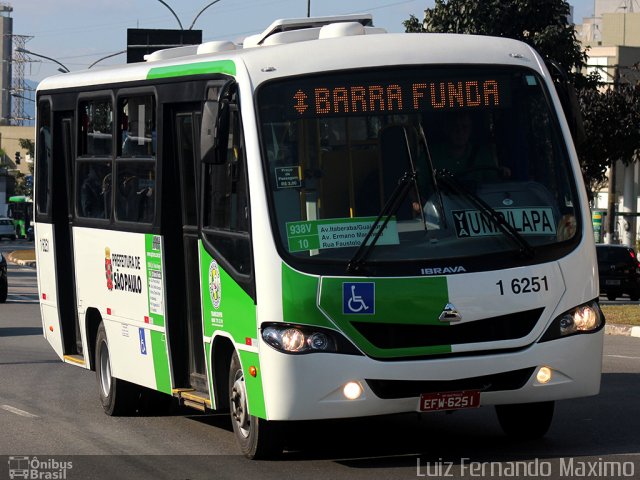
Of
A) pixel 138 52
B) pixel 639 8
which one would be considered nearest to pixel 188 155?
pixel 138 52

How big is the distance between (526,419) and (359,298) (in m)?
2.05

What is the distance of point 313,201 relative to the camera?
358 inches

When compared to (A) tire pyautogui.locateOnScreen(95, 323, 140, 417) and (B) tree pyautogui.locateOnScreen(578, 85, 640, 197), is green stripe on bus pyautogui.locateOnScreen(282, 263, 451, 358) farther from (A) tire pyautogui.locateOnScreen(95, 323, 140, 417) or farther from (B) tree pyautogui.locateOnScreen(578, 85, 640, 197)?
(B) tree pyautogui.locateOnScreen(578, 85, 640, 197)

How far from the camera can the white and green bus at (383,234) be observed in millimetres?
8781

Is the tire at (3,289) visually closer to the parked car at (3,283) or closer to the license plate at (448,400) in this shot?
the parked car at (3,283)

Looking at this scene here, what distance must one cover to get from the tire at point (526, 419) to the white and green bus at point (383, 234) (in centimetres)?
1

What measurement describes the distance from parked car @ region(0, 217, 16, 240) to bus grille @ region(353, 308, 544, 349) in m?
84.3

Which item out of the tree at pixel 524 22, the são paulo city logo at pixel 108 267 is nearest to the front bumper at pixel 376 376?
the são paulo city logo at pixel 108 267

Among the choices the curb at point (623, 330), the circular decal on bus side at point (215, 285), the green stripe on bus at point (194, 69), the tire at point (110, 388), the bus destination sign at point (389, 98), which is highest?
the green stripe on bus at point (194, 69)

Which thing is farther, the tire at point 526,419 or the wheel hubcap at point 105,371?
the wheel hubcap at point 105,371

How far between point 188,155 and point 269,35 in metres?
1.20

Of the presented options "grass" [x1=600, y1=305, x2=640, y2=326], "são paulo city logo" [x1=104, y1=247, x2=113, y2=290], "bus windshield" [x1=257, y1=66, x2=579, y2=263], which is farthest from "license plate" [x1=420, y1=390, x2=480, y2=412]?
"grass" [x1=600, y1=305, x2=640, y2=326]

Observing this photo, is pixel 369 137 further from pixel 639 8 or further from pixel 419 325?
pixel 639 8

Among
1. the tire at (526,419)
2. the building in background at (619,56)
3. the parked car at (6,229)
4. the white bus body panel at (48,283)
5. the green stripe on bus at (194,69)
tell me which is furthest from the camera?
the parked car at (6,229)
